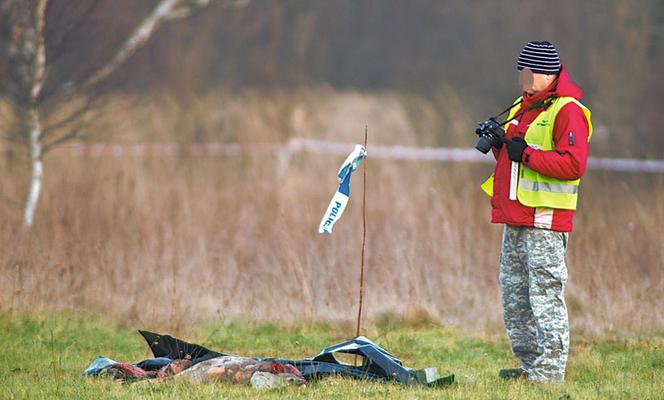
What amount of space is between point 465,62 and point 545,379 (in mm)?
18179

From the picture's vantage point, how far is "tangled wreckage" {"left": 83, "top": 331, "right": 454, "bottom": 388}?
607 cm

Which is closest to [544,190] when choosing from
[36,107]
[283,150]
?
[36,107]

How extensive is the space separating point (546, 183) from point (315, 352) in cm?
235

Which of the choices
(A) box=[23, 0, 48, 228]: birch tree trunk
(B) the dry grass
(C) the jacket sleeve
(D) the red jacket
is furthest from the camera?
(A) box=[23, 0, 48, 228]: birch tree trunk

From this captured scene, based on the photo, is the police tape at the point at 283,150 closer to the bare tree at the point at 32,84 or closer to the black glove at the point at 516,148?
the bare tree at the point at 32,84

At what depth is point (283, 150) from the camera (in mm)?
18094

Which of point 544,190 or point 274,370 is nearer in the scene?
point 544,190

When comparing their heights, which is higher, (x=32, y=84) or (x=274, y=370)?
(x=32, y=84)

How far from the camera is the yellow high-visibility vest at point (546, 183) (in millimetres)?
6004

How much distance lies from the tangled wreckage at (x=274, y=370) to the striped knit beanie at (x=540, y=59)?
5.69 ft

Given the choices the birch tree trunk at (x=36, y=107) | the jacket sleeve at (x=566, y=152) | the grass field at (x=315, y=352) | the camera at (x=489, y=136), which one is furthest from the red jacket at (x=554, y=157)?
the birch tree trunk at (x=36, y=107)

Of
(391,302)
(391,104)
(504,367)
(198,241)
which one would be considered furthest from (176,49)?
(504,367)

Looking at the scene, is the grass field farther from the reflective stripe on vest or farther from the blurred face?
the blurred face

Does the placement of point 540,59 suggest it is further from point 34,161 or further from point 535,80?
point 34,161
